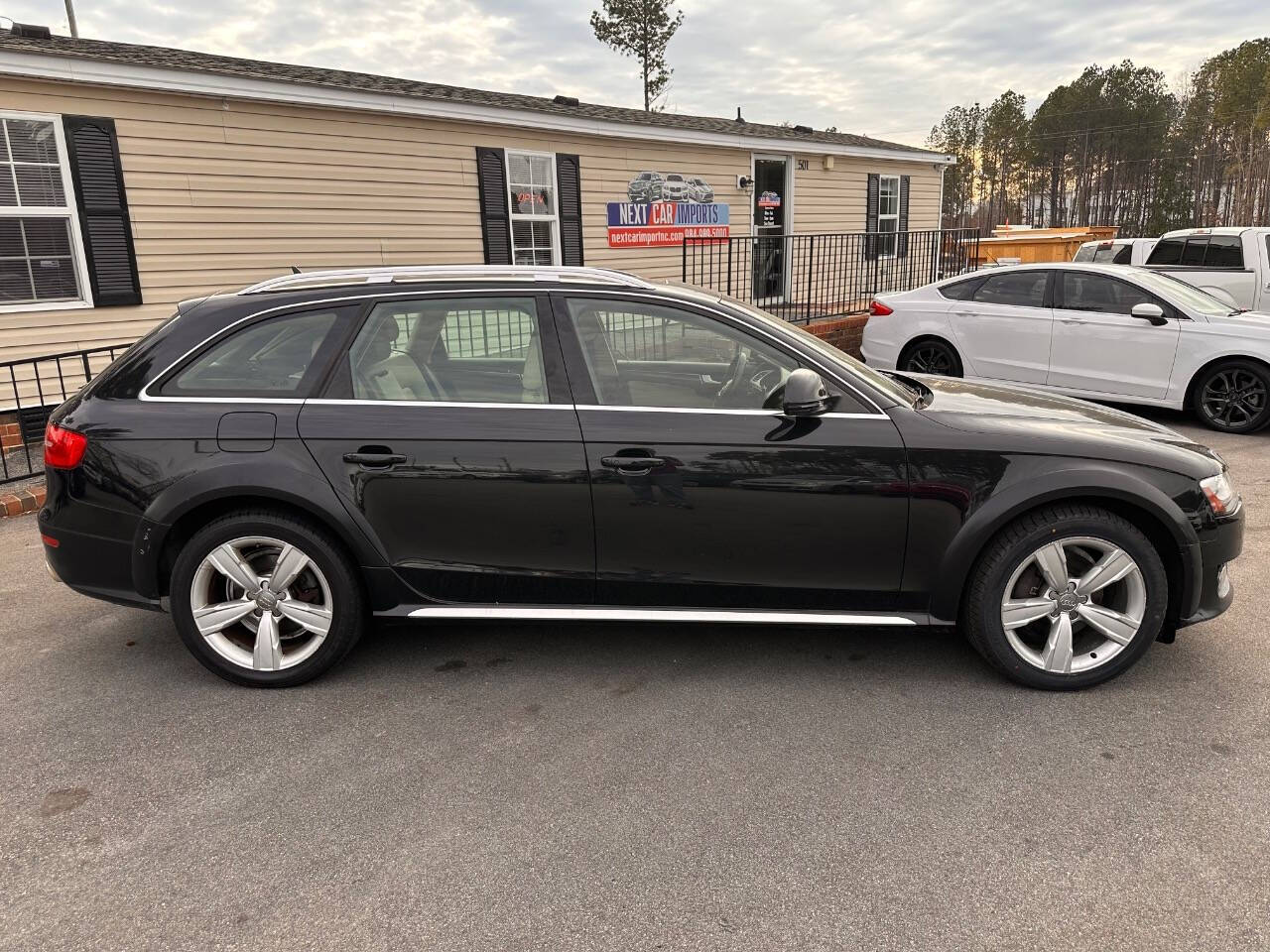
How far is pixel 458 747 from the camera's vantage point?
9.93 feet

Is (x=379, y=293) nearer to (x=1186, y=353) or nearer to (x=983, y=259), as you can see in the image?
(x=1186, y=353)

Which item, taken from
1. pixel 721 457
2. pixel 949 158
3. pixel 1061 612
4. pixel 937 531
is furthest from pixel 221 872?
pixel 949 158

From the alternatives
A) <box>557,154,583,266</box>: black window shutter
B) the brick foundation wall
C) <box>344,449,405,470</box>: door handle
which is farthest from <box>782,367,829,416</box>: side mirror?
<box>557,154,583,266</box>: black window shutter

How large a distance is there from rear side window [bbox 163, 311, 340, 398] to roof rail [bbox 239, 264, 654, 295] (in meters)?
0.21

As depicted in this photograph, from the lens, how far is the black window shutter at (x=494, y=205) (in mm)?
10094

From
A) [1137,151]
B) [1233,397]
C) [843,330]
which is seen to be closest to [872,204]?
[843,330]

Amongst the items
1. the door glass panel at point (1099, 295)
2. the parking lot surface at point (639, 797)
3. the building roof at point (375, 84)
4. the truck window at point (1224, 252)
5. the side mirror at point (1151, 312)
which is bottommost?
the parking lot surface at point (639, 797)

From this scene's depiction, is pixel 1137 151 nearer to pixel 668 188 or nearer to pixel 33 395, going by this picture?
pixel 668 188

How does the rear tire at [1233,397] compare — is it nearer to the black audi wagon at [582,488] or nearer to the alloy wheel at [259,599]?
the black audi wagon at [582,488]

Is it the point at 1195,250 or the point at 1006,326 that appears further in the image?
the point at 1195,250

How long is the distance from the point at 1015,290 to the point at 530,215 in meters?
5.59

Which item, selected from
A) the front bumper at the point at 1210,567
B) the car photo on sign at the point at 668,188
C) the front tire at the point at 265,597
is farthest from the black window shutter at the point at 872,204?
the front tire at the point at 265,597

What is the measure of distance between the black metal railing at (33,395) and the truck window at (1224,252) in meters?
12.4

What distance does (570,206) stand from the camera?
10922mm
